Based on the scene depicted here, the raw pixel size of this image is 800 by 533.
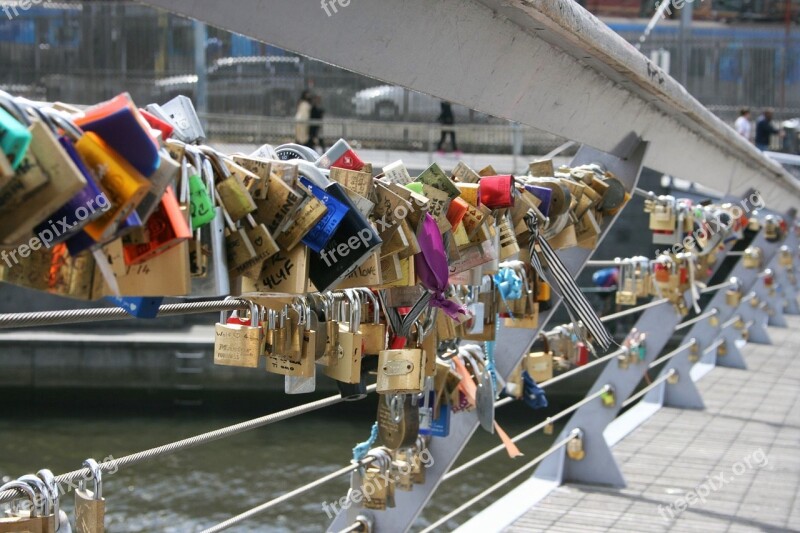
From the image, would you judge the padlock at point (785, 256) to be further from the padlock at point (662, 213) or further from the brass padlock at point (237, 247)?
the brass padlock at point (237, 247)

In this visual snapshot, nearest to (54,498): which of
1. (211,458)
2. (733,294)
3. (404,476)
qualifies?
(404,476)

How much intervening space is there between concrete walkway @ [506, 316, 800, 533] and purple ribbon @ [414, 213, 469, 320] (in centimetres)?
210

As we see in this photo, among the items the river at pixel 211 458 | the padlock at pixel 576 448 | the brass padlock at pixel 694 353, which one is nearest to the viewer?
the padlock at pixel 576 448

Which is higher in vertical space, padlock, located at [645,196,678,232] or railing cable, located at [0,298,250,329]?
padlock, located at [645,196,678,232]

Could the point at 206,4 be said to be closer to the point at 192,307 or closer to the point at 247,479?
the point at 192,307

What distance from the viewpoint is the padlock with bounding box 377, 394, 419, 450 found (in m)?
2.43

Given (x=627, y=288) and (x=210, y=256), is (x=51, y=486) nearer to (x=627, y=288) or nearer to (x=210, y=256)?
(x=210, y=256)

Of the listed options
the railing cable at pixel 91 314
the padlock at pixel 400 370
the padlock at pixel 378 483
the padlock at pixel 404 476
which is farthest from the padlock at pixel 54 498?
the padlock at pixel 404 476

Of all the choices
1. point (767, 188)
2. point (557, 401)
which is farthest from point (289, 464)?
point (767, 188)

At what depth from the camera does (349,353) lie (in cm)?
197

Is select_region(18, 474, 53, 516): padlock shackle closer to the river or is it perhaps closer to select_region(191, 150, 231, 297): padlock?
select_region(191, 150, 231, 297): padlock

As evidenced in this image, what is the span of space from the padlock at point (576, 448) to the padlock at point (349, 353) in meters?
2.84

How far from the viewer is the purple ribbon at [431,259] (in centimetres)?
185

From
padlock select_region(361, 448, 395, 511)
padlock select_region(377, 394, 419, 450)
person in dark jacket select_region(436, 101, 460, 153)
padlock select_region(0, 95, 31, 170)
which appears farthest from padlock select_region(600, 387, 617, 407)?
person in dark jacket select_region(436, 101, 460, 153)
